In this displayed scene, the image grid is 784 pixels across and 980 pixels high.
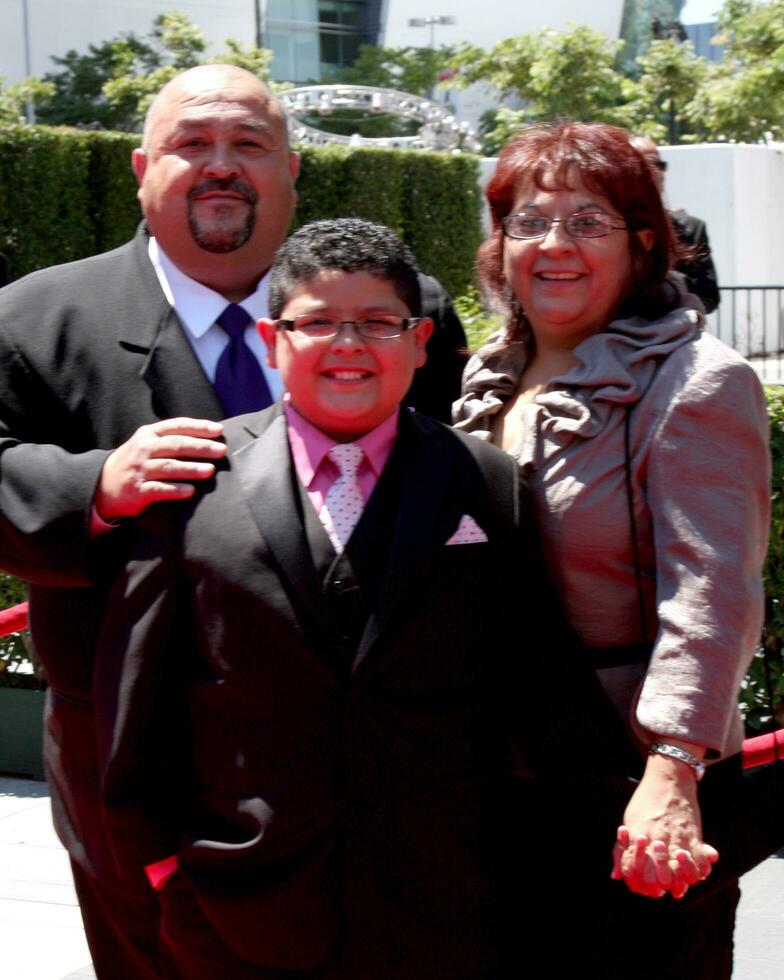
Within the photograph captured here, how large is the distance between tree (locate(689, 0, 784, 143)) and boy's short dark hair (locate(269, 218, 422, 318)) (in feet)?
93.4

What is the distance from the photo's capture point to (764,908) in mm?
4566

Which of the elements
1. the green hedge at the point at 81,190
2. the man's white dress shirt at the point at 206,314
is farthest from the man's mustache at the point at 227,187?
the green hedge at the point at 81,190

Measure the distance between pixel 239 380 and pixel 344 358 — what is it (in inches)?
22.2

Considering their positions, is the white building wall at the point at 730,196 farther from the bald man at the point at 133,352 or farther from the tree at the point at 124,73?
the bald man at the point at 133,352

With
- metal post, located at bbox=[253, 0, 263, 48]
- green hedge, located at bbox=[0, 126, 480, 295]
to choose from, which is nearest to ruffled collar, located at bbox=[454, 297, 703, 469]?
green hedge, located at bbox=[0, 126, 480, 295]

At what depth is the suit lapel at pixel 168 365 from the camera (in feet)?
9.07

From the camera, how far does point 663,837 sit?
2258 mm

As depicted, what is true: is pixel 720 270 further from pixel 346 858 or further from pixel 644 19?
pixel 644 19

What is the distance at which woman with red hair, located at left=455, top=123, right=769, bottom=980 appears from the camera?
7.54 ft

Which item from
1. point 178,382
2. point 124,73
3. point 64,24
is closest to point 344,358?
point 178,382

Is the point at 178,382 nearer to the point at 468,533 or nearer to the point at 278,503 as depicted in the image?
the point at 278,503

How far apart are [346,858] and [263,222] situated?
1.32 metres

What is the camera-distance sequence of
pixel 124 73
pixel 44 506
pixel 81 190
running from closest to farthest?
pixel 44 506, pixel 81 190, pixel 124 73

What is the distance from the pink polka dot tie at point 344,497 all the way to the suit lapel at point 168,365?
1.56 ft
